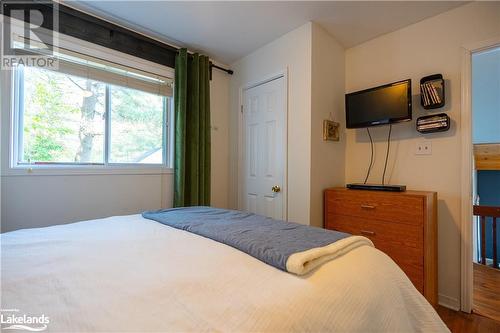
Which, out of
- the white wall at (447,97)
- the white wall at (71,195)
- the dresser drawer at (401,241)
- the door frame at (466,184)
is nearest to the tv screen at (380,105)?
the white wall at (447,97)

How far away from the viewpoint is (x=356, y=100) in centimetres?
234

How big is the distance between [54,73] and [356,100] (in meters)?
2.70

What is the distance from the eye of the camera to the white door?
252 centimetres

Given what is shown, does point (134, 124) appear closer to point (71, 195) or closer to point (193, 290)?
point (71, 195)

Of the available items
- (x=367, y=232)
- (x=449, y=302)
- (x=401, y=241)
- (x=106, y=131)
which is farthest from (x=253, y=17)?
(x=449, y=302)

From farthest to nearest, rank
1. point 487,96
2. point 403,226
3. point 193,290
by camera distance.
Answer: point 487,96, point 403,226, point 193,290

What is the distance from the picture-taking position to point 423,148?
7.07 ft

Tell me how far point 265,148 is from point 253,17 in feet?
4.18

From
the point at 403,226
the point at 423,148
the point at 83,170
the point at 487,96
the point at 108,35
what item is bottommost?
the point at 403,226

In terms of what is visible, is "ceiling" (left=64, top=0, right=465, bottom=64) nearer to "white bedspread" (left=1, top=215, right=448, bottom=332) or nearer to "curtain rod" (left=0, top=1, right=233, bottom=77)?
"curtain rod" (left=0, top=1, right=233, bottom=77)

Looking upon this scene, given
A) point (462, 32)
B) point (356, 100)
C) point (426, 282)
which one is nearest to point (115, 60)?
point (356, 100)

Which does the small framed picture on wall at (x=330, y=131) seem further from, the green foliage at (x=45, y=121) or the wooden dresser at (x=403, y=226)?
the green foliage at (x=45, y=121)

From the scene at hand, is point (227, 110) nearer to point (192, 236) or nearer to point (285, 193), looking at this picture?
point (285, 193)

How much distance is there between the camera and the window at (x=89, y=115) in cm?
192
